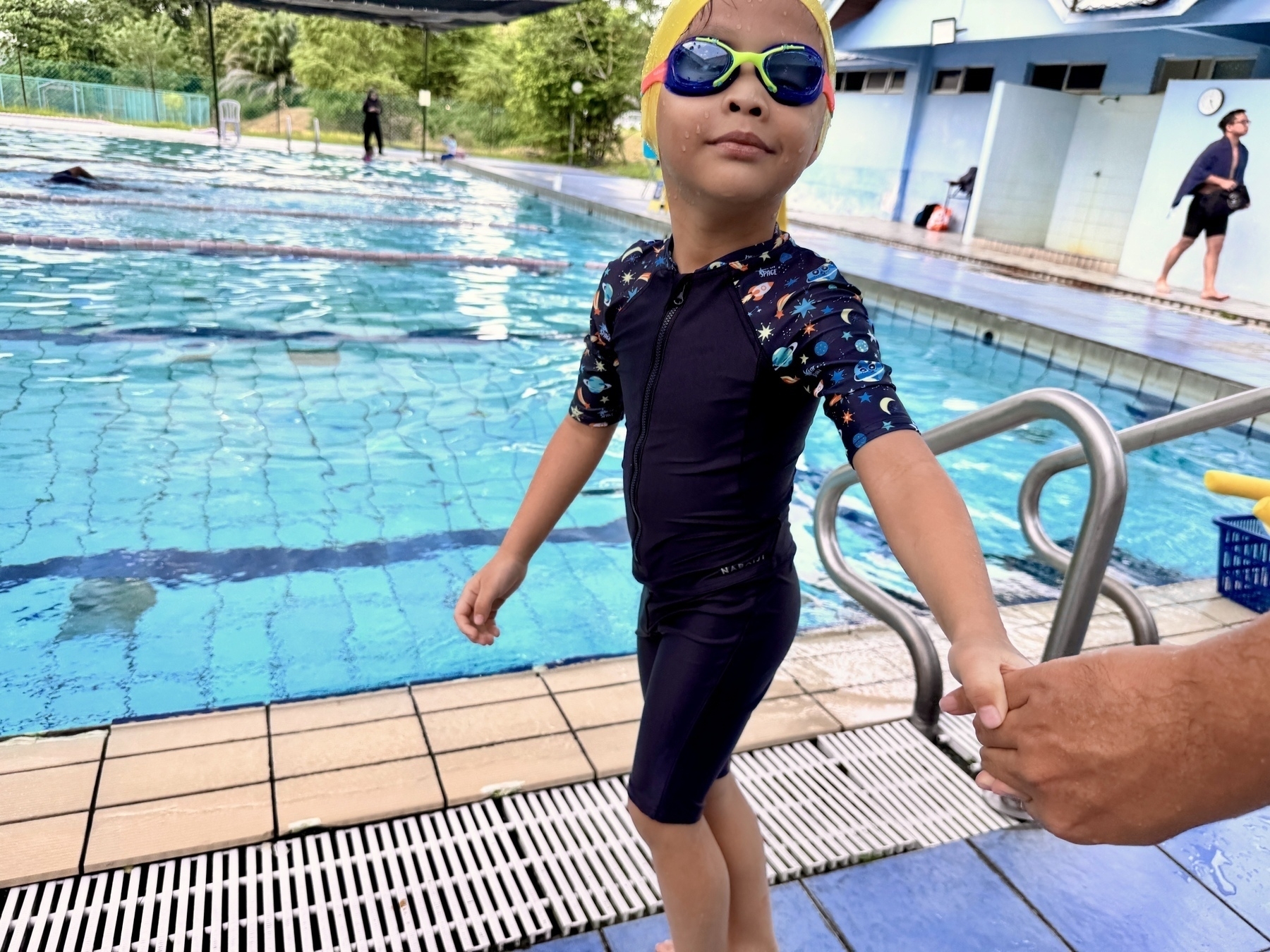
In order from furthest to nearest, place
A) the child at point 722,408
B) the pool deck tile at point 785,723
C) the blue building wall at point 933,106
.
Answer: the blue building wall at point 933,106
the pool deck tile at point 785,723
the child at point 722,408

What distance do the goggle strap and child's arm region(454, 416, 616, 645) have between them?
597 mm

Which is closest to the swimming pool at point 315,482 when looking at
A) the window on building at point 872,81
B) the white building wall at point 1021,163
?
the white building wall at point 1021,163

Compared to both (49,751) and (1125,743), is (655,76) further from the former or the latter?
(49,751)

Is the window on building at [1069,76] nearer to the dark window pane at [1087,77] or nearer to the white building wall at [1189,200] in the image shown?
the dark window pane at [1087,77]

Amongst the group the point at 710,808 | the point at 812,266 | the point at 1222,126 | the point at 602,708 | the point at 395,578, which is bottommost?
the point at 395,578

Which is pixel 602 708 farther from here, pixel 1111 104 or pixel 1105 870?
pixel 1111 104

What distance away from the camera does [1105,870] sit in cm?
207

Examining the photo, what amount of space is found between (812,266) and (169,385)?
5.84 m

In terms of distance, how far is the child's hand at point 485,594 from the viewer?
5.51 feet

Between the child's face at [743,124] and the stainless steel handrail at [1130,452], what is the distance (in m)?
1.31

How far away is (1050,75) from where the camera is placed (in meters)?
16.5

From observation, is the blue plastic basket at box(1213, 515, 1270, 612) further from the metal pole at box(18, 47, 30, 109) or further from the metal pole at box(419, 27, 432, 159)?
the metal pole at box(18, 47, 30, 109)

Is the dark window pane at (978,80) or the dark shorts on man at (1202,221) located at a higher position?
the dark window pane at (978,80)

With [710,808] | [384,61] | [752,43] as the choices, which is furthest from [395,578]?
[384,61]
